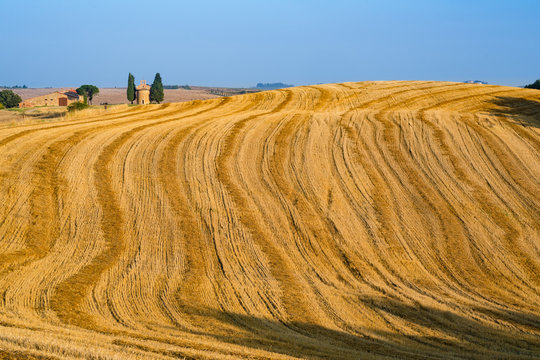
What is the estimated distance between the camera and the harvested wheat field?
12.9 meters

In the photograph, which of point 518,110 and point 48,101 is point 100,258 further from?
point 48,101

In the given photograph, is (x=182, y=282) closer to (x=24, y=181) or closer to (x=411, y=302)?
(x=411, y=302)

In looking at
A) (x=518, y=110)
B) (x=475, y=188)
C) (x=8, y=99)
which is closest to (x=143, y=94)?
(x=8, y=99)

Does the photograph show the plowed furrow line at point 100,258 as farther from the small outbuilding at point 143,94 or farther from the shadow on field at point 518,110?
the small outbuilding at point 143,94

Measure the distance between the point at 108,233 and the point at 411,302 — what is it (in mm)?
10373

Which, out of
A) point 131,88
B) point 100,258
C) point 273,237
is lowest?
point 100,258

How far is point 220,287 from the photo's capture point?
16391 mm

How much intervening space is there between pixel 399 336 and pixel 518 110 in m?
28.9

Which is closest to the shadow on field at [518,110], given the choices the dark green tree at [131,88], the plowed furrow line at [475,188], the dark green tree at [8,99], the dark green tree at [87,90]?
the plowed furrow line at [475,188]

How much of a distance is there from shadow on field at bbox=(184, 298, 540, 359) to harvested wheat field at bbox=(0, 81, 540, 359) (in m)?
0.07

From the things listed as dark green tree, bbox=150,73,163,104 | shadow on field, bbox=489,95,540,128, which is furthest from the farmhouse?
shadow on field, bbox=489,95,540,128

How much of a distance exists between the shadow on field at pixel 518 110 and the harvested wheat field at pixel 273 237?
1.05 feet

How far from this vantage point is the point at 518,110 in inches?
1480

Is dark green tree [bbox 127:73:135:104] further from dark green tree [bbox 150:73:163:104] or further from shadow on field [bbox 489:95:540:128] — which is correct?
shadow on field [bbox 489:95:540:128]
